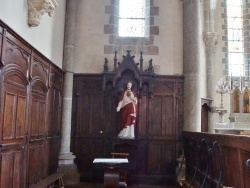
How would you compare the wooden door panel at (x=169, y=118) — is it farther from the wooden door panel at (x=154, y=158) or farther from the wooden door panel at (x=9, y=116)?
the wooden door panel at (x=9, y=116)

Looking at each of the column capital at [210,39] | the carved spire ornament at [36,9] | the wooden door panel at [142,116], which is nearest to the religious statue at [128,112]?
the wooden door panel at [142,116]

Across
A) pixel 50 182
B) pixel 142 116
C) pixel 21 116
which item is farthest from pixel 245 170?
pixel 142 116

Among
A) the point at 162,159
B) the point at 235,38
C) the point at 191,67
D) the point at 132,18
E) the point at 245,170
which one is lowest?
the point at 162,159

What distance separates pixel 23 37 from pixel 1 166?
2.03 metres

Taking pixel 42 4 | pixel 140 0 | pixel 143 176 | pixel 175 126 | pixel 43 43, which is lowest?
pixel 143 176

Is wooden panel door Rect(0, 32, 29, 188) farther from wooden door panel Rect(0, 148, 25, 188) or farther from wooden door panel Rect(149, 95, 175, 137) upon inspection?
wooden door panel Rect(149, 95, 175, 137)

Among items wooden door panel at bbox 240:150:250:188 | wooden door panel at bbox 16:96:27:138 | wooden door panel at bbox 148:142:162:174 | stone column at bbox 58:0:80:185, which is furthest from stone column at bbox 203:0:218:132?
wooden door panel at bbox 240:150:250:188

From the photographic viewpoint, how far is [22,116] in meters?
4.78

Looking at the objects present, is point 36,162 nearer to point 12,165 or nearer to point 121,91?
point 12,165

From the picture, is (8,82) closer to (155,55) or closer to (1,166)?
(1,166)

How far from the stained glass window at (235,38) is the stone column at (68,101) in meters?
6.98

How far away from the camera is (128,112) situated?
7152 mm

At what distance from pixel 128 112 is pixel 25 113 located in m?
2.81

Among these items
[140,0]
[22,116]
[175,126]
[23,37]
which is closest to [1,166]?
[22,116]
